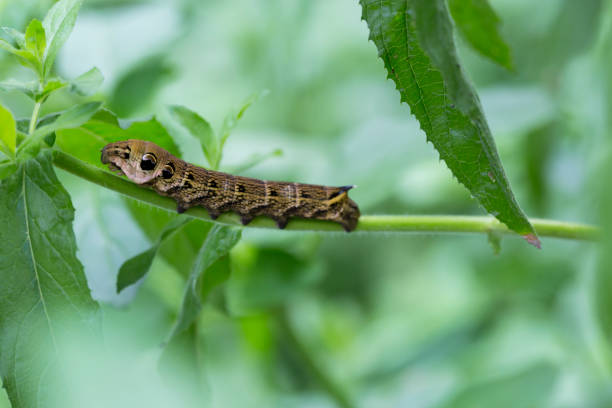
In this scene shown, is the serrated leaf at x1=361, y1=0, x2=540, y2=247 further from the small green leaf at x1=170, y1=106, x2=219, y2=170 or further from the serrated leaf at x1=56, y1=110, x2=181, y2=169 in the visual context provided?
the serrated leaf at x1=56, y1=110, x2=181, y2=169

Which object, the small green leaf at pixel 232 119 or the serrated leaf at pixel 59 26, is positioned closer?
the serrated leaf at pixel 59 26

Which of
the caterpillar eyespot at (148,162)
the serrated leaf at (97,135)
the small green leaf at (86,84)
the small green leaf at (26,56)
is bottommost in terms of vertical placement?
the caterpillar eyespot at (148,162)

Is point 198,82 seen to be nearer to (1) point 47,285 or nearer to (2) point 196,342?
(2) point 196,342

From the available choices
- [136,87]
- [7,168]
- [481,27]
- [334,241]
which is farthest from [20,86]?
[334,241]

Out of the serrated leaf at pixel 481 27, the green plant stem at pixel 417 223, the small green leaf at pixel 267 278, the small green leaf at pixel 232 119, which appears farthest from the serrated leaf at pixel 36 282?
the small green leaf at pixel 267 278

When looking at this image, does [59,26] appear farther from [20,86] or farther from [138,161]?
[138,161]

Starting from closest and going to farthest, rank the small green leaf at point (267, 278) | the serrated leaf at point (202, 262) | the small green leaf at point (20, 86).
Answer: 1. the small green leaf at point (20, 86)
2. the serrated leaf at point (202, 262)
3. the small green leaf at point (267, 278)

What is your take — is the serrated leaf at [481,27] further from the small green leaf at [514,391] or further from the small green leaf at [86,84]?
the small green leaf at [514,391]

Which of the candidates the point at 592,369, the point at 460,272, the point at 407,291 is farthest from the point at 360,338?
the point at 592,369
